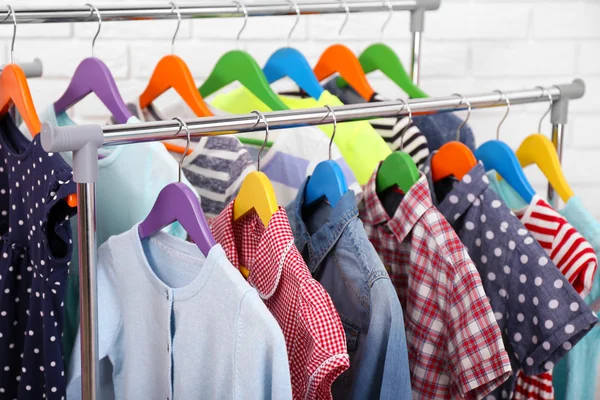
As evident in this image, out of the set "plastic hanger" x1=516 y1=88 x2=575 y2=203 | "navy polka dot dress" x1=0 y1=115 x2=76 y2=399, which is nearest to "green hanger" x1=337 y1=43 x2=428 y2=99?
"plastic hanger" x1=516 y1=88 x2=575 y2=203

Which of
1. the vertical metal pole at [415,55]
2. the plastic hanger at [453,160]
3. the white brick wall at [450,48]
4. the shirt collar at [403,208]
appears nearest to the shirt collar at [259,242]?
the shirt collar at [403,208]

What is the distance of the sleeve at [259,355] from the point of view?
959 millimetres

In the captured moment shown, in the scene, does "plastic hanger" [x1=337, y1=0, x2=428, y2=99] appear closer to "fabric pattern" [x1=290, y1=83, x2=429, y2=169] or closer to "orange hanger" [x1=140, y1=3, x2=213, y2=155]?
"fabric pattern" [x1=290, y1=83, x2=429, y2=169]

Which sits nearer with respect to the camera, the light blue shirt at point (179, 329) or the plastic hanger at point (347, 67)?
the light blue shirt at point (179, 329)

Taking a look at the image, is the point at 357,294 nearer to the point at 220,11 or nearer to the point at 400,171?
the point at 400,171

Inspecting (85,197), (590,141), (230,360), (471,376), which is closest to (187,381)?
(230,360)

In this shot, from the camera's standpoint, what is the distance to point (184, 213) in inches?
41.4

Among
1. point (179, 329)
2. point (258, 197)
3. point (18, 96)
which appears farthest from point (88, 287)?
point (18, 96)

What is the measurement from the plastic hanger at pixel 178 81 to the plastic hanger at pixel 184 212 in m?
0.31

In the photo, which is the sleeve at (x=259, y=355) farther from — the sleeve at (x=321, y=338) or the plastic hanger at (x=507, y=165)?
the plastic hanger at (x=507, y=165)

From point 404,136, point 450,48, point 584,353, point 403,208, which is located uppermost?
point 450,48

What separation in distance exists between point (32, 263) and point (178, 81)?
0.40 meters

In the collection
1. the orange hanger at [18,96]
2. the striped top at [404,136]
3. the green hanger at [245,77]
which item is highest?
the green hanger at [245,77]

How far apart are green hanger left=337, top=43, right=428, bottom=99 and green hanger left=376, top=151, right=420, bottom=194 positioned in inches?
13.3
